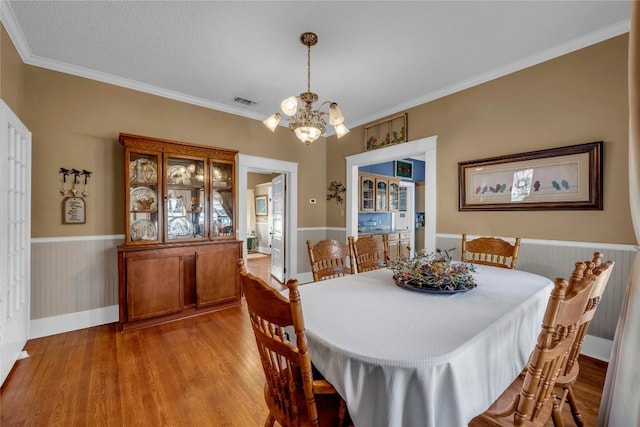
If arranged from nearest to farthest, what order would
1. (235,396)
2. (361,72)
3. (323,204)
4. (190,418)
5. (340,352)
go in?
(340,352) → (190,418) → (235,396) → (361,72) → (323,204)

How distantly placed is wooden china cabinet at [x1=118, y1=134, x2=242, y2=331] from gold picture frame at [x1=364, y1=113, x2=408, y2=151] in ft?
7.00

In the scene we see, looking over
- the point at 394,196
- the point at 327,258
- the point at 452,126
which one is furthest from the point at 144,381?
the point at 394,196

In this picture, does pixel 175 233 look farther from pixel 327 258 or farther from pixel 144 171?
pixel 327 258

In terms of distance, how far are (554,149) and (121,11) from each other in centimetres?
393

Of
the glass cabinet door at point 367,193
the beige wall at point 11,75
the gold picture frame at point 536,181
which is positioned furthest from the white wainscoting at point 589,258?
the beige wall at point 11,75

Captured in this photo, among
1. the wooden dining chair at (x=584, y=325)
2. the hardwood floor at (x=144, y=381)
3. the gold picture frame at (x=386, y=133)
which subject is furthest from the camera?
the gold picture frame at (x=386, y=133)

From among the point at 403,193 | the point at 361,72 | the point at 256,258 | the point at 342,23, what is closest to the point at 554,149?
the point at 361,72

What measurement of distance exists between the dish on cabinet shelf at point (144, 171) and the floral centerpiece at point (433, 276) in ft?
9.67

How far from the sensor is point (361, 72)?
122 inches

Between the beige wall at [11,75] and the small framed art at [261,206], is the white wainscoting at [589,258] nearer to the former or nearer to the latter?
the beige wall at [11,75]

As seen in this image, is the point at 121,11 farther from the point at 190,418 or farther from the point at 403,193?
the point at 403,193

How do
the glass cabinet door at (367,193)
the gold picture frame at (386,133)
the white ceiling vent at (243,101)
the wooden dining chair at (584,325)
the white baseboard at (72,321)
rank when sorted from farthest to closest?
the glass cabinet door at (367,193)
the gold picture frame at (386,133)
the white ceiling vent at (243,101)
the white baseboard at (72,321)
the wooden dining chair at (584,325)

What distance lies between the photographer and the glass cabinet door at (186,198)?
3438 millimetres

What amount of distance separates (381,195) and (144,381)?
5.24 m
